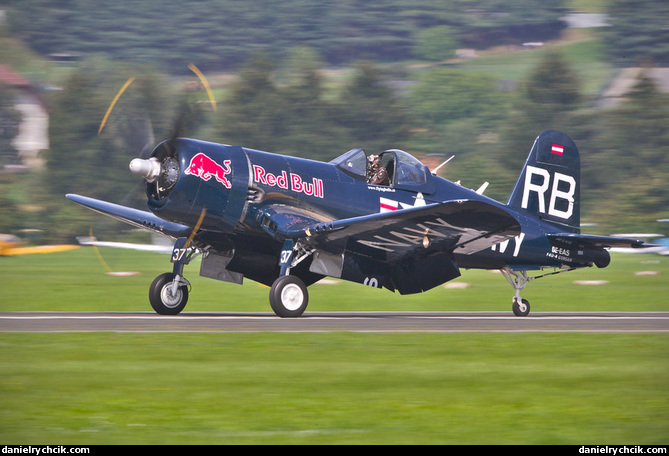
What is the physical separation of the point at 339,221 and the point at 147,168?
3024 millimetres

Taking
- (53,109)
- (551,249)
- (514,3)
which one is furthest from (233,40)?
(551,249)

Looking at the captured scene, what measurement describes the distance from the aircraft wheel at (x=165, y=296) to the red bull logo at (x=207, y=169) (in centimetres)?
193

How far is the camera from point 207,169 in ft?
48.4

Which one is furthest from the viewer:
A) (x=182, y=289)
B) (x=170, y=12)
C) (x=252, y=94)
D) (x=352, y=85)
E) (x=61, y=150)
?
(x=170, y=12)

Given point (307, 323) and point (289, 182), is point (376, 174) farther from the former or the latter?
point (307, 323)

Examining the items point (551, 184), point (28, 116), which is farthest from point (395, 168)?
point (28, 116)

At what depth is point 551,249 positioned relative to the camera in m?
17.7

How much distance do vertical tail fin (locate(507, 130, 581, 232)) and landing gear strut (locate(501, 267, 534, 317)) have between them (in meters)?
1.21

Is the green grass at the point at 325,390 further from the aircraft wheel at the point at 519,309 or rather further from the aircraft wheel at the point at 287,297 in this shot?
the aircraft wheel at the point at 519,309

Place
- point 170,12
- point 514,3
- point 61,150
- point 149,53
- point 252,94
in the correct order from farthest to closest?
point 514,3 < point 170,12 < point 149,53 < point 252,94 < point 61,150

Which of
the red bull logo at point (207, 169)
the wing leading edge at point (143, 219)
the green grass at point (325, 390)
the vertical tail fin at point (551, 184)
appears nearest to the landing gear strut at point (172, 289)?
the wing leading edge at point (143, 219)

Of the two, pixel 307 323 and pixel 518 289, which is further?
pixel 518 289

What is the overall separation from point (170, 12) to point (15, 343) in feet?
263

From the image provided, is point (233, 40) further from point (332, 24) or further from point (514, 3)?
point (514, 3)
